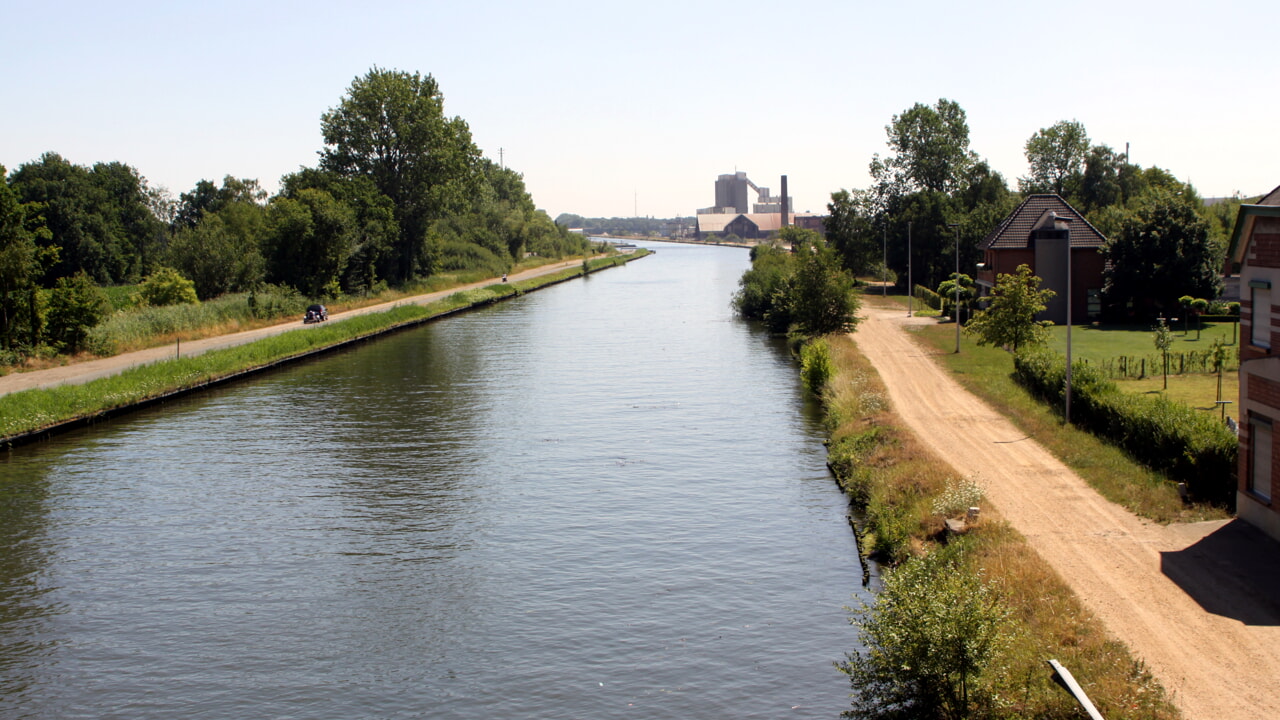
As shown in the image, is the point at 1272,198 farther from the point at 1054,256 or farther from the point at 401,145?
the point at 401,145

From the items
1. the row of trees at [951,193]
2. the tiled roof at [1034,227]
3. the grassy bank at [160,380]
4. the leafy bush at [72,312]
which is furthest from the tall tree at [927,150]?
the leafy bush at [72,312]

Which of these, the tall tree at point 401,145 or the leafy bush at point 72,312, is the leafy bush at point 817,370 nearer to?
the leafy bush at point 72,312

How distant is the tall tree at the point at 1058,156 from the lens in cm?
10800

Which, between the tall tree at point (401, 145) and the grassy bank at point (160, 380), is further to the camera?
the tall tree at point (401, 145)

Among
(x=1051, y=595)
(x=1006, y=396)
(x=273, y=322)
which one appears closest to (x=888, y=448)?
(x=1006, y=396)

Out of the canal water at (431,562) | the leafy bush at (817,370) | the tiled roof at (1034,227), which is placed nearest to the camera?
the canal water at (431,562)

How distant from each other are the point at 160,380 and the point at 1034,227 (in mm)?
52162

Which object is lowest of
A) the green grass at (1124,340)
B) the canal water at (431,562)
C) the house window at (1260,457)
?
the canal water at (431,562)

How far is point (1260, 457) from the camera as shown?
66.7 ft

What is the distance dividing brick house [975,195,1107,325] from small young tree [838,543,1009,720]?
174 ft

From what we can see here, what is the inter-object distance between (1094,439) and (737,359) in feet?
93.5

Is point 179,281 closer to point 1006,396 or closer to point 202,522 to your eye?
point 202,522

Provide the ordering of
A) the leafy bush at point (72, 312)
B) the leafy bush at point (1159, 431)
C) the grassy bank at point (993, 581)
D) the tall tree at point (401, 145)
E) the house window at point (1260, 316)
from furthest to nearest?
the tall tree at point (401, 145) → the leafy bush at point (72, 312) → the leafy bush at point (1159, 431) → the house window at point (1260, 316) → the grassy bank at point (993, 581)

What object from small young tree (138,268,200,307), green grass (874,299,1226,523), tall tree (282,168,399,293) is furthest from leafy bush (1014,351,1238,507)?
→ tall tree (282,168,399,293)
